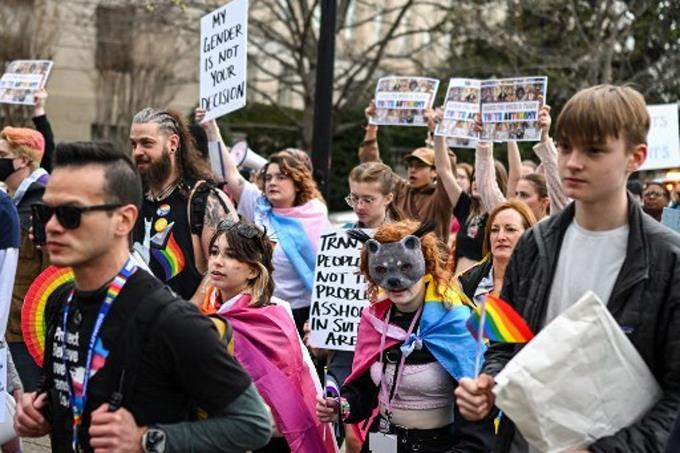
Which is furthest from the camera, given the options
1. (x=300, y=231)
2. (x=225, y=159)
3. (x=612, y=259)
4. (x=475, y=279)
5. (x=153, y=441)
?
(x=300, y=231)

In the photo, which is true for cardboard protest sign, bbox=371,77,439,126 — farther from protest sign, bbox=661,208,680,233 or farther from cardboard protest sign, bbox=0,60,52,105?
protest sign, bbox=661,208,680,233

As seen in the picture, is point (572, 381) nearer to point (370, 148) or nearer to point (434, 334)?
point (434, 334)

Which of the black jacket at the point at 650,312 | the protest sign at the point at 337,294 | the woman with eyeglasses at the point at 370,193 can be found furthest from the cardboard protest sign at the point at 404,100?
the black jacket at the point at 650,312

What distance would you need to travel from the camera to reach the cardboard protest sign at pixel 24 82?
31.3 ft

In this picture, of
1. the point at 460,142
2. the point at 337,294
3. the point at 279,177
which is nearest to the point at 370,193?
the point at 337,294

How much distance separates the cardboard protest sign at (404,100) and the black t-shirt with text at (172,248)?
4194 millimetres

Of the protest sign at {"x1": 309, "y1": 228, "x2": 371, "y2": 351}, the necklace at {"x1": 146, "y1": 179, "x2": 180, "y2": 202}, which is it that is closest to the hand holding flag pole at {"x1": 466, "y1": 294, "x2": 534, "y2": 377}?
the necklace at {"x1": 146, "y1": 179, "x2": 180, "y2": 202}

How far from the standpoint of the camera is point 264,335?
5.22m

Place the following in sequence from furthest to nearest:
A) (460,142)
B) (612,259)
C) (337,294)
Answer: (460,142), (337,294), (612,259)

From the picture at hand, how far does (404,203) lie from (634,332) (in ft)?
18.0

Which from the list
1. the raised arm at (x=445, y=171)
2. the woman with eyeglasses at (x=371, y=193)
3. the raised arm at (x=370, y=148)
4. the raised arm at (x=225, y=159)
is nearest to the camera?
the woman with eyeglasses at (x=371, y=193)

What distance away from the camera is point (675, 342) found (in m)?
3.20

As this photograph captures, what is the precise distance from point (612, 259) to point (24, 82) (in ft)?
24.5

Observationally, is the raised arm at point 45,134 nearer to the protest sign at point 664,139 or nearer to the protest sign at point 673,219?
the protest sign at point 673,219
